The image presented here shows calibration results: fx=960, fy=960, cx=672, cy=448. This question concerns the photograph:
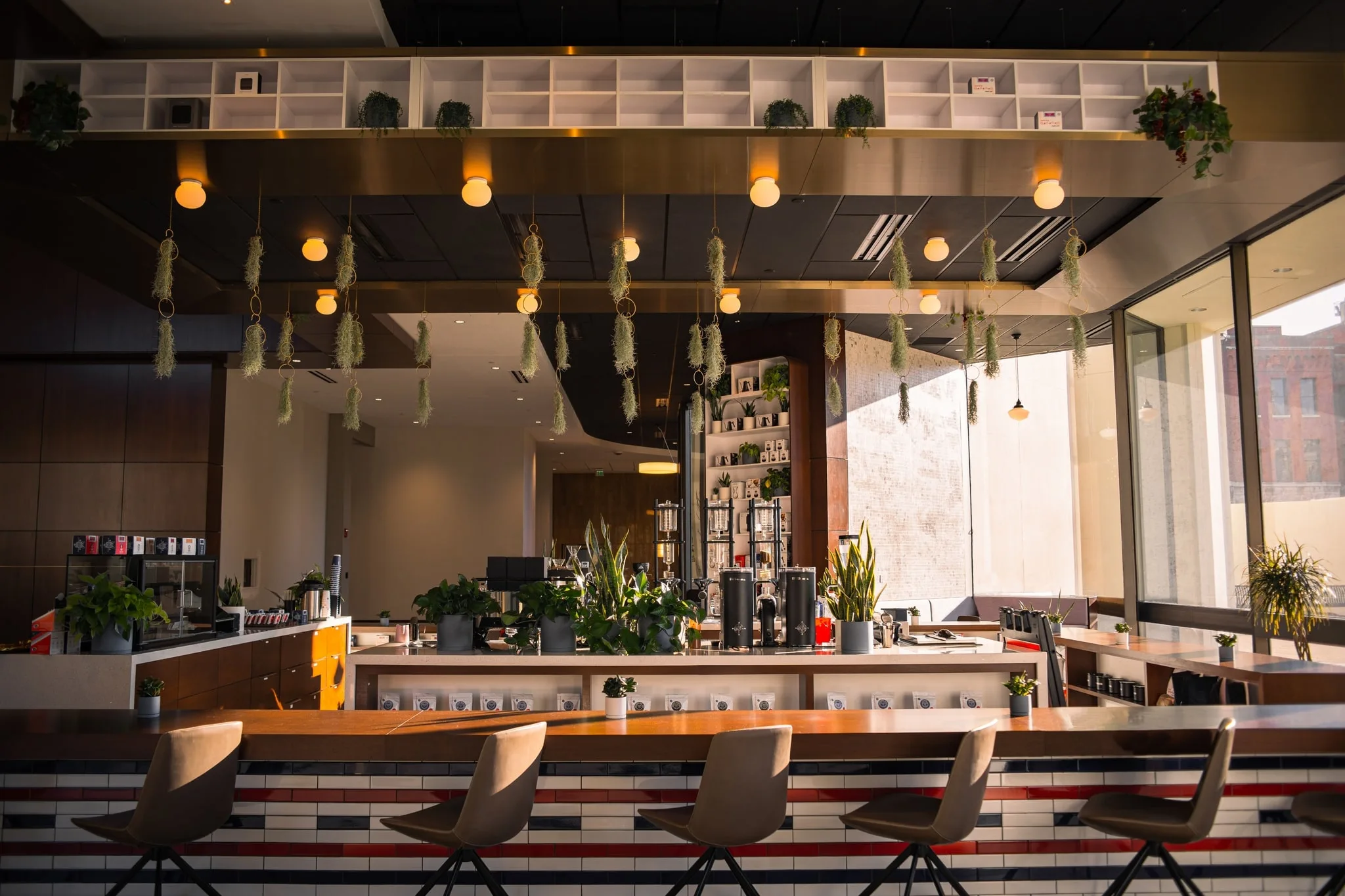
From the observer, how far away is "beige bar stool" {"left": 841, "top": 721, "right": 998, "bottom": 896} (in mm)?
3195

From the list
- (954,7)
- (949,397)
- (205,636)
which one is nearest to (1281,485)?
(954,7)

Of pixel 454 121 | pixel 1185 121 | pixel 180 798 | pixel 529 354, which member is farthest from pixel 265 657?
pixel 1185 121

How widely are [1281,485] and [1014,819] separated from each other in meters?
4.74

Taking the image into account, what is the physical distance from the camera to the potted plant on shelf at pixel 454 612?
5.43 metres

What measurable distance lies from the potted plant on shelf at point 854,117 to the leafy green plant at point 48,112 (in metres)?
3.97

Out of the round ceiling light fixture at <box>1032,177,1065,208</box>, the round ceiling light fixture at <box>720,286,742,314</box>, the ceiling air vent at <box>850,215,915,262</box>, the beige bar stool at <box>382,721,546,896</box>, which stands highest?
the ceiling air vent at <box>850,215,915,262</box>

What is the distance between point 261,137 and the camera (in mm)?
5168

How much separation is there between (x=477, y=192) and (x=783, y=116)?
1794 millimetres

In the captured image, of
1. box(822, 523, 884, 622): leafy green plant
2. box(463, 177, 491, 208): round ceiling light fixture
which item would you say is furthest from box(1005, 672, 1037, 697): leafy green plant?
box(463, 177, 491, 208): round ceiling light fixture

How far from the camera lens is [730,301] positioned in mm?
8445

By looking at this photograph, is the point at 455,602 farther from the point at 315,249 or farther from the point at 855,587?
the point at 315,249

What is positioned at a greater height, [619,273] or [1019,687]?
[619,273]

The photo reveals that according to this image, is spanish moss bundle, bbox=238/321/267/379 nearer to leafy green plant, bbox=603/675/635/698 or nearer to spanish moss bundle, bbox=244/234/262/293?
spanish moss bundle, bbox=244/234/262/293

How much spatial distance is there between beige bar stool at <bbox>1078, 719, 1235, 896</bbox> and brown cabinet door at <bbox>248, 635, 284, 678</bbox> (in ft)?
20.9
